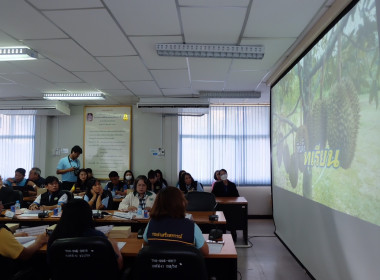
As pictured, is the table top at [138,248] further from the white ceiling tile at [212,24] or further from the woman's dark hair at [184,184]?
the woman's dark hair at [184,184]

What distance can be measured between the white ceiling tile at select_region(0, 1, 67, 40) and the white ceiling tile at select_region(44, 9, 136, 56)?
0.12 m

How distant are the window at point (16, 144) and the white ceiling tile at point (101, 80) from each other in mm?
3165

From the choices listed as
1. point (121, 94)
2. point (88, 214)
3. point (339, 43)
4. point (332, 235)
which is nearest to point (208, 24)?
point (339, 43)

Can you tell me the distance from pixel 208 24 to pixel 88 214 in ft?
7.02

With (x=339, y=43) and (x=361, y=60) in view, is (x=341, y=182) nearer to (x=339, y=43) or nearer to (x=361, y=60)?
(x=361, y=60)

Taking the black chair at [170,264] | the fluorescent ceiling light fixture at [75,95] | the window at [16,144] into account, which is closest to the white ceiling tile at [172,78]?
the fluorescent ceiling light fixture at [75,95]

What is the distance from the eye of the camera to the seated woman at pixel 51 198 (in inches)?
162

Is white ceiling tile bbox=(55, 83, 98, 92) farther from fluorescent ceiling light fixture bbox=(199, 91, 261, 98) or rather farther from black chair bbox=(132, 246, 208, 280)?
black chair bbox=(132, 246, 208, 280)

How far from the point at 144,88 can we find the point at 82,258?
4123mm

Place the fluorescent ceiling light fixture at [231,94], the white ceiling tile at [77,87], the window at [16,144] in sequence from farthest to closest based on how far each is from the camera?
the window at [16,144] → the fluorescent ceiling light fixture at [231,94] → the white ceiling tile at [77,87]

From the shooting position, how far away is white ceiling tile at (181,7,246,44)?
2.60m

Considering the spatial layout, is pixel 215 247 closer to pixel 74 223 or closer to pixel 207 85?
pixel 74 223

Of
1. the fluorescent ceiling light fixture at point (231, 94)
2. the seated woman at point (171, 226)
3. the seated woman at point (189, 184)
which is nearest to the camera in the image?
the seated woman at point (171, 226)

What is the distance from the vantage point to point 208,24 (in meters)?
2.85
